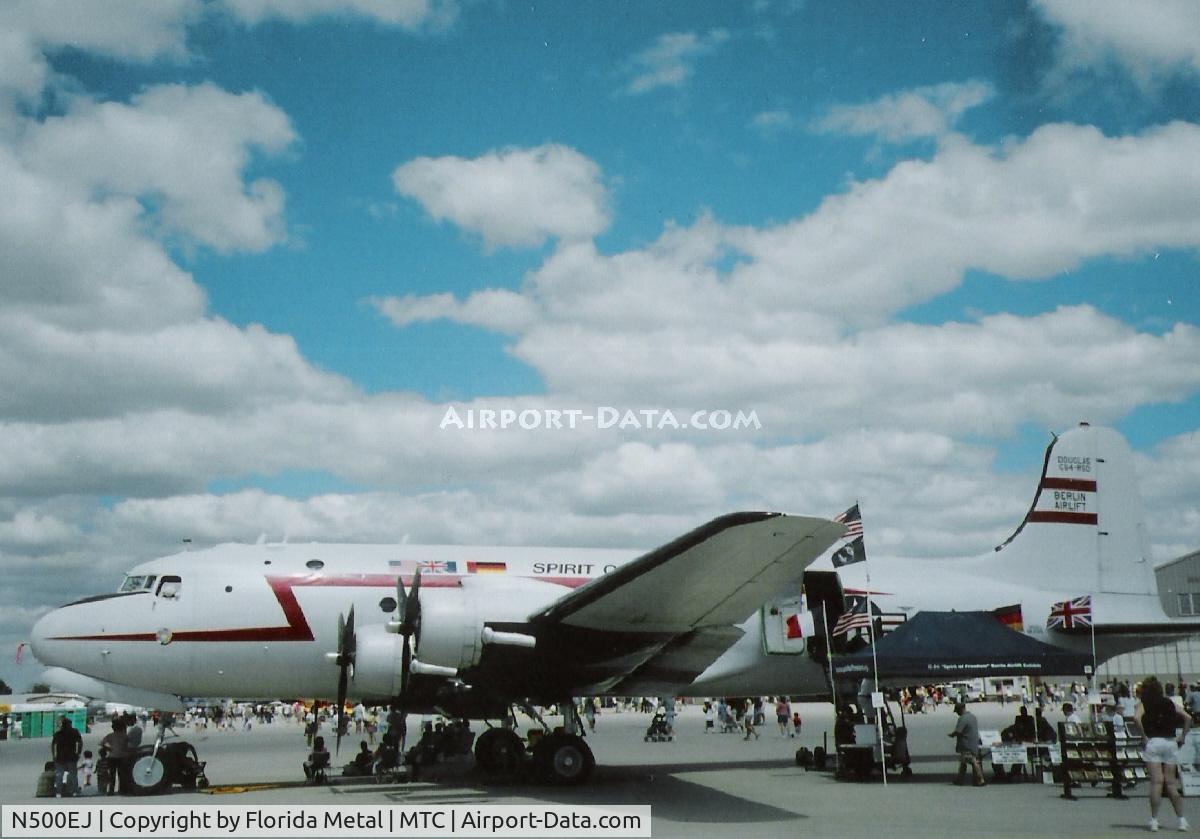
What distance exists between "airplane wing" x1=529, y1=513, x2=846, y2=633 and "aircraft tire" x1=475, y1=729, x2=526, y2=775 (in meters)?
3.59

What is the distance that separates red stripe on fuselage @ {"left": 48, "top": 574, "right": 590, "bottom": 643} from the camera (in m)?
15.0

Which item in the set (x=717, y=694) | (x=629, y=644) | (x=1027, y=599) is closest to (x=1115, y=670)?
(x=1027, y=599)

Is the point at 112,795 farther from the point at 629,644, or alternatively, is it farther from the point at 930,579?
the point at 930,579

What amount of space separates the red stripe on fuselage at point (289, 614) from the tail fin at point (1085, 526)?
531 inches

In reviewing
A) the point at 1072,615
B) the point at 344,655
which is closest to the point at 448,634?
the point at 344,655

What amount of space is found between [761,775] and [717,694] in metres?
1.63

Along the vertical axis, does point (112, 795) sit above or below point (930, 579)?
below

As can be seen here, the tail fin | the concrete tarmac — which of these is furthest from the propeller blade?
the tail fin

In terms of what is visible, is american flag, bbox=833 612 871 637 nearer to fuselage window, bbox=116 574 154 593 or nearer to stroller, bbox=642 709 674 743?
fuselage window, bbox=116 574 154 593

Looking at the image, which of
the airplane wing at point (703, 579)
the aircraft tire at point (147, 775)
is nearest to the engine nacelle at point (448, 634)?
the airplane wing at point (703, 579)

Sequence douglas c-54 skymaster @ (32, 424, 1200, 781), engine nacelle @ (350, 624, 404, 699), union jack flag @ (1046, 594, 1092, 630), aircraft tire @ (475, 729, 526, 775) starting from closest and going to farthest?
douglas c-54 skymaster @ (32, 424, 1200, 781) < engine nacelle @ (350, 624, 404, 699) < aircraft tire @ (475, 729, 526, 775) < union jack flag @ (1046, 594, 1092, 630)

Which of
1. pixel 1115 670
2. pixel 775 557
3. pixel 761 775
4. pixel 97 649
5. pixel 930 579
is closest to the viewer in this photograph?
pixel 775 557

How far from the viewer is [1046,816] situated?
37.3ft

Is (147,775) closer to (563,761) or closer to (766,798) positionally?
(563,761)
